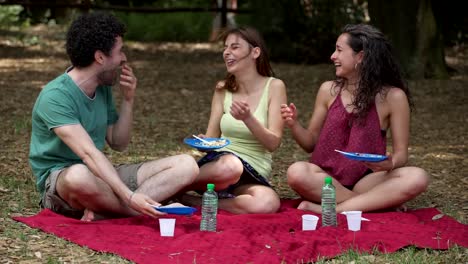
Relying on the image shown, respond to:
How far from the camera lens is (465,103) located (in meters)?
10.6

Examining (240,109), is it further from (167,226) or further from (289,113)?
(167,226)

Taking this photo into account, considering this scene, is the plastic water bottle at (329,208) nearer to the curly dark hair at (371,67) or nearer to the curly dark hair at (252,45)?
the curly dark hair at (371,67)

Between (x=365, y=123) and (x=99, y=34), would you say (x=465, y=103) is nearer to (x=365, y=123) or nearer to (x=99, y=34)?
(x=365, y=123)

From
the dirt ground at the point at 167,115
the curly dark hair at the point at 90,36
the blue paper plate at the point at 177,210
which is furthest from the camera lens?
the dirt ground at the point at 167,115

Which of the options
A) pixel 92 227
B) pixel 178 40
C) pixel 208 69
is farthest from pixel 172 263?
pixel 178 40

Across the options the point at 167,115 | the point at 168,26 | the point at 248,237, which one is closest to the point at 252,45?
the point at 248,237

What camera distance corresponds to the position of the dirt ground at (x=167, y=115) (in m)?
5.49

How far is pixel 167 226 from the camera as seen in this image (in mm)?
4801

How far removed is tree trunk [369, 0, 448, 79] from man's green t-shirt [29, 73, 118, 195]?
7.34 metres

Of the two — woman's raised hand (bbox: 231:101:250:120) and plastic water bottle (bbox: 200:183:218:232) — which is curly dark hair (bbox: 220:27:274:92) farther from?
plastic water bottle (bbox: 200:183:218:232)

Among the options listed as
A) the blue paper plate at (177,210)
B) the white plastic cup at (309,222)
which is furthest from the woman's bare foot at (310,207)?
the blue paper plate at (177,210)

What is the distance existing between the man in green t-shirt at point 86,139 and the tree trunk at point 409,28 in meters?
7.31

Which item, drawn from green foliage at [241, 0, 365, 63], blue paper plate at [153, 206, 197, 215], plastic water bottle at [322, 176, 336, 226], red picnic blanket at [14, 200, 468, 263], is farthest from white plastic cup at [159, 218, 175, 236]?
→ green foliage at [241, 0, 365, 63]

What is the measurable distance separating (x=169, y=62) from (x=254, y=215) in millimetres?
9004
